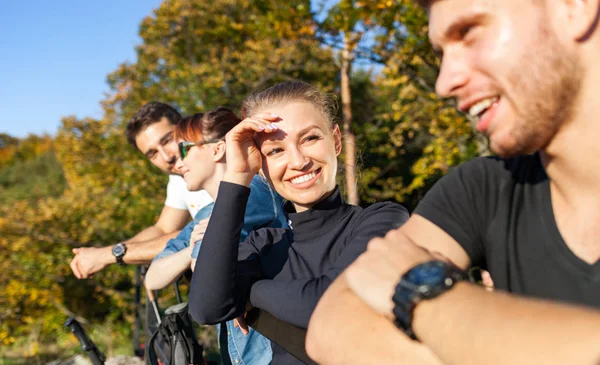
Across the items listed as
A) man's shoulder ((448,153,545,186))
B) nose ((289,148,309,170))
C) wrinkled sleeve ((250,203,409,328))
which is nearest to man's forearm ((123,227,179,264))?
nose ((289,148,309,170))

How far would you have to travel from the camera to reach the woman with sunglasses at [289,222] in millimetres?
1690

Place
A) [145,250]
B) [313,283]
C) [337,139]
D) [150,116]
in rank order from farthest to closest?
1. [150,116]
2. [145,250]
3. [337,139]
4. [313,283]

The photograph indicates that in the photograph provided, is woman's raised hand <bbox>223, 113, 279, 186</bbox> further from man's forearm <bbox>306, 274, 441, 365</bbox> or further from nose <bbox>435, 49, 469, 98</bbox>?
nose <bbox>435, 49, 469, 98</bbox>

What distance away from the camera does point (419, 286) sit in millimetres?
970

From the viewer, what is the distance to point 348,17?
16.8 ft

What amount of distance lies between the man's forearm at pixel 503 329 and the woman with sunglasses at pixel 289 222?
0.64 meters

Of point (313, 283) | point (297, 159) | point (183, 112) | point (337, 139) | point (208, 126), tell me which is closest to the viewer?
point (313, 283)

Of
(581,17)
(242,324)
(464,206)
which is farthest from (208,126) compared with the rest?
(581,17)

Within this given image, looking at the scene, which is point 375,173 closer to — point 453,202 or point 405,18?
point 405,18

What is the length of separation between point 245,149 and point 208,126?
0.75m

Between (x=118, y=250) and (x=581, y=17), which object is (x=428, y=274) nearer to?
(x=581, y=17)

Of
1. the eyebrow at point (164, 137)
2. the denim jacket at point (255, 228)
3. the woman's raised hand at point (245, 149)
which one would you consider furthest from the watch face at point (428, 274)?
the eyebrow at point (164, 137)

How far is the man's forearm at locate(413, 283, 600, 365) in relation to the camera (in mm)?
814

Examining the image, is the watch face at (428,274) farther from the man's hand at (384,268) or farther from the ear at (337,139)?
the ear at (337,139)
